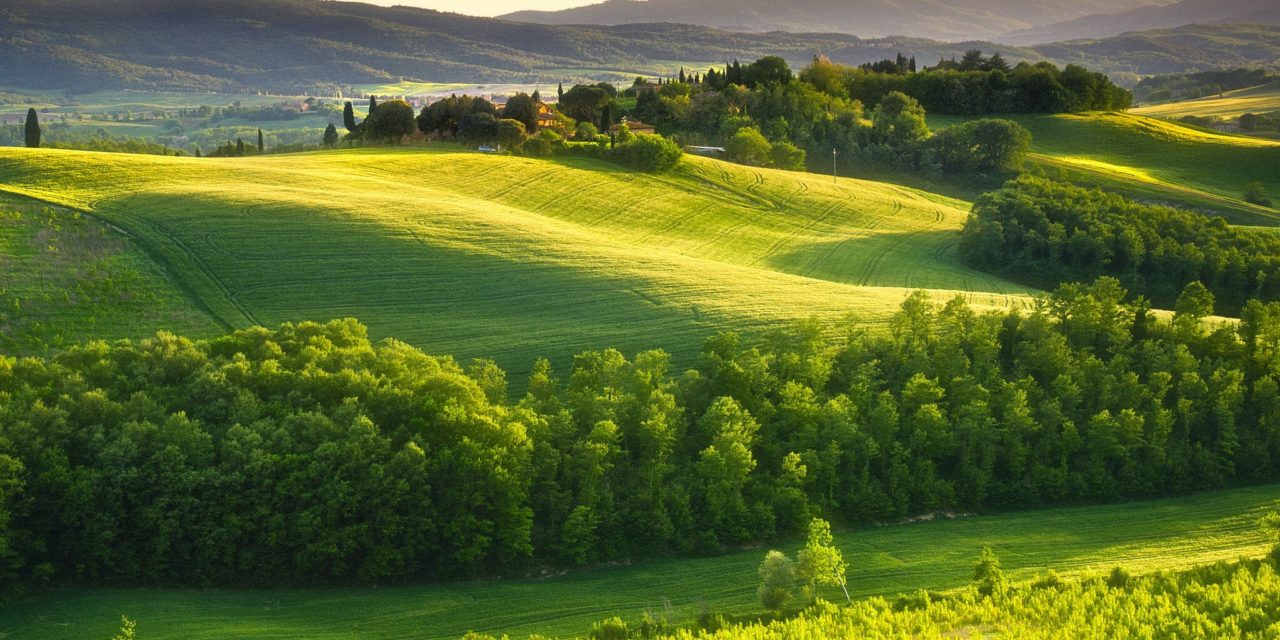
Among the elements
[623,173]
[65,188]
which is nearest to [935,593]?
[65,188]

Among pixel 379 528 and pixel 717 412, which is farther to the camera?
pixel 717 412

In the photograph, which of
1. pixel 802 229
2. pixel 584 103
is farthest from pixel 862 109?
pixel 802 229

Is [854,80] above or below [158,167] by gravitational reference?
above

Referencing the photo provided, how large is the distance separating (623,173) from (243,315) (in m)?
53.5

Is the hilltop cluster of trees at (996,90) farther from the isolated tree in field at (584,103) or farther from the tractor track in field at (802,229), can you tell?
the tractor track in field at (802,229)

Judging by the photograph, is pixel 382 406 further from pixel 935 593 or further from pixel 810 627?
pixel 935 593

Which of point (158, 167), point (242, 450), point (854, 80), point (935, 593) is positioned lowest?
point (935, 593)

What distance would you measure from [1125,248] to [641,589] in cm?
6404

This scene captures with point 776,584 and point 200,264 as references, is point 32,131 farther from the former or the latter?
point 776,584

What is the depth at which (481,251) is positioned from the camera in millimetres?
68875

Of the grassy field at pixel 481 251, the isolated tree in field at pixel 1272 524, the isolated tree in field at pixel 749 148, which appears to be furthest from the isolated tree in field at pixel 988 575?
the isolated tree in field at pixel 749 148

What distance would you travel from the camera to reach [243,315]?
5738 centimetres

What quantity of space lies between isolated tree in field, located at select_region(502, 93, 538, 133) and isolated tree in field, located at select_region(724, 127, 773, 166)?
1043 inches

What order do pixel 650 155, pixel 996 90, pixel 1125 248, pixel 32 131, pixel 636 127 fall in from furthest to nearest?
pixel 996 90 → pixel 636 127 → pixel 650 155 → pixel 1125 248 → pixel 32 131
